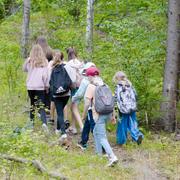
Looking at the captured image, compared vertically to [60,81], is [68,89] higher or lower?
lower

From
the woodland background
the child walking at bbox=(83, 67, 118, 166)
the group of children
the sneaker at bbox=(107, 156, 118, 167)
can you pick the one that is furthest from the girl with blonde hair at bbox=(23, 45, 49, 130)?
the sneaker at bbox=(107, 156, 118, 167)

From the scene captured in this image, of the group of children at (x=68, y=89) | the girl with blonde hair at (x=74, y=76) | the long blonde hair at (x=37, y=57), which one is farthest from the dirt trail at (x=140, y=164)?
the long blonde hair at (x=37, y=57)

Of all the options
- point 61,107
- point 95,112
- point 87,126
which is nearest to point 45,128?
point 61,107

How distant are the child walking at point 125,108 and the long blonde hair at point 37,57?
1.37m

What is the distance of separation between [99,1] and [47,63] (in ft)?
21.5

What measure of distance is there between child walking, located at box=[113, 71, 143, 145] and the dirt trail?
32 centimetres

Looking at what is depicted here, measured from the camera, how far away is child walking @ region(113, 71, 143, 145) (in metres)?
8.52

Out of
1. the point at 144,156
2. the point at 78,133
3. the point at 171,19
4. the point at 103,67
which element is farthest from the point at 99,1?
the point at 144,156

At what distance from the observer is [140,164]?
7.83m

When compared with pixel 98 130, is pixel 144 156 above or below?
below

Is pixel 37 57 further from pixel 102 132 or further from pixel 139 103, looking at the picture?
pixel 139 103

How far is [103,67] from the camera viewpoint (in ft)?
36.3

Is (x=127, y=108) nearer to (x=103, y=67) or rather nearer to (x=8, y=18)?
(x=103, y=67)

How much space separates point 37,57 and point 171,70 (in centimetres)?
303
